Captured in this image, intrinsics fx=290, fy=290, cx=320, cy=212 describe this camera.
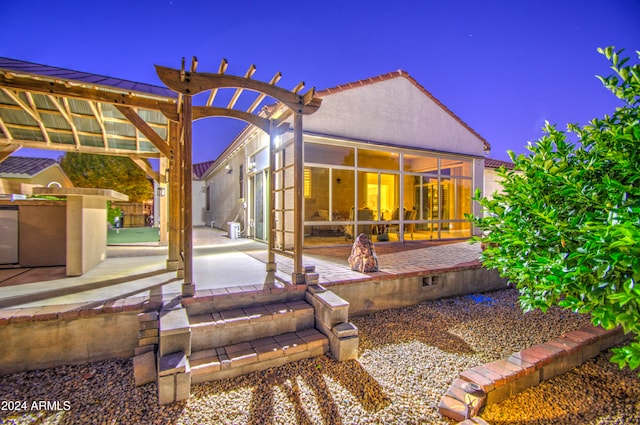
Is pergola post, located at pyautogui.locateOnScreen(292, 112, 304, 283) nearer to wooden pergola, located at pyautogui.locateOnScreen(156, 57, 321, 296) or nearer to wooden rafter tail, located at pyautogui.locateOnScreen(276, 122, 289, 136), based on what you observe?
wooden pergola, located at pyautogui.locateOnScreen(156, 57, 321, 296)

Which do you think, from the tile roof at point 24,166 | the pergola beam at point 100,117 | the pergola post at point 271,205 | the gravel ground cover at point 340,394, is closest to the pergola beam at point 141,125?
the pergola post at point 271,205

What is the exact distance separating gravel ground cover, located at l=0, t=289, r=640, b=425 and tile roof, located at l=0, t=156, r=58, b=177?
1687 centimetres

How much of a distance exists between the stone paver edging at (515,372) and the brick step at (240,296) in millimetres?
1930

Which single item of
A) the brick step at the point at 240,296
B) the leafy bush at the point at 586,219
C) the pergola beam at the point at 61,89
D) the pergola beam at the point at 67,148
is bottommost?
the brick step at the point at 240,296

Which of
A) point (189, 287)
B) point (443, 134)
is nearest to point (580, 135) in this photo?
point (189, 287)

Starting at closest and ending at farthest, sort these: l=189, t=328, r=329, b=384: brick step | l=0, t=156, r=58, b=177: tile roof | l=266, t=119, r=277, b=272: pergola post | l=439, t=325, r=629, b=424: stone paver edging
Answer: l=439, t=325, r=629, b=424: stone paver edging, l=189, t=328, r=329, b=384: brick step, l=266, t=119, r=277, b=272: pergola post, l=0, t=156, r=58, b=177: tile roof

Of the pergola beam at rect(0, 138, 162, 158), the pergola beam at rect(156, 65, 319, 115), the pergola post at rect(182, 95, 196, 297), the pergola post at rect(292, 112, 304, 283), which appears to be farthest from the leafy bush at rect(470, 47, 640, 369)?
the pergola beam at rect(0, 138, 162, 158)

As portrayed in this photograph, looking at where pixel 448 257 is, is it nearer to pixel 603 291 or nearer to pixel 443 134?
pixel 603 291

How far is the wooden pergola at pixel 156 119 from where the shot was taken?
323 cm

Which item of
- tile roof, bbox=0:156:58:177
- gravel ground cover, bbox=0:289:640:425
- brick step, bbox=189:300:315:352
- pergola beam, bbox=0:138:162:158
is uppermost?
tile roof, bbox=0:156:58:177

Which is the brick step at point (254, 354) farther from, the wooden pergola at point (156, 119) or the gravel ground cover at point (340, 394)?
the wooden pergola at point (156, 119)

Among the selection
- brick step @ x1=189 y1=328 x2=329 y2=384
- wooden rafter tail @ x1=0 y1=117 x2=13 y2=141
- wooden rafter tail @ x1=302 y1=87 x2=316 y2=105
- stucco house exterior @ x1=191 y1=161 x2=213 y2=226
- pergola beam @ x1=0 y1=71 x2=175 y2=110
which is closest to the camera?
brick step @ x1=189 y1=328 x2=329 y2=384

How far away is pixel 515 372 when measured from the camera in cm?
229

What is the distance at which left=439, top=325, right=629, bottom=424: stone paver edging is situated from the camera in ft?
6.79
